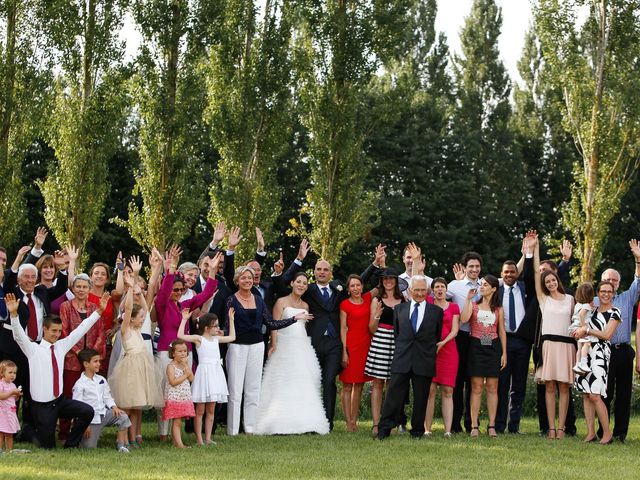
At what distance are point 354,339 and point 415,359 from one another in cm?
96

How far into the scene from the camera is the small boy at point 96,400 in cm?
863

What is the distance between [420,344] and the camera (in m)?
9.68

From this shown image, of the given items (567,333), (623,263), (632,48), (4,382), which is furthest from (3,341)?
(623,263)

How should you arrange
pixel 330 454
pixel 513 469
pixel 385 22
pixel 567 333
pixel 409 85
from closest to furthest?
pixel 513 469 < pixel 330 454 < pixel 567 333 < pixel 385 22 < pixel 409 85

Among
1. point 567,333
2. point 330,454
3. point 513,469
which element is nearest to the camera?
point 513,469

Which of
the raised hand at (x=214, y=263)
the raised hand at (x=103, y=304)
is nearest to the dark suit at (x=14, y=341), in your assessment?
the raised hand at (x=103, y=304)

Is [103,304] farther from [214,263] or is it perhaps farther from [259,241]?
[259,241]

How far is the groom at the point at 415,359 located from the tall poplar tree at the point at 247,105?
9158 millimetres

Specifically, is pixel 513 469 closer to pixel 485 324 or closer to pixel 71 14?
pixel 485 324

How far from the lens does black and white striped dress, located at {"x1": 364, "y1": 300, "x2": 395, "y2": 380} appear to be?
1020 centimetres

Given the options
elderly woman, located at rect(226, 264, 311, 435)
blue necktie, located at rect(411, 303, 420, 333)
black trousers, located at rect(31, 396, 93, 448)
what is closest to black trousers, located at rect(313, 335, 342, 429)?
elderly woman, located at rect(226, 264, 311, 435)

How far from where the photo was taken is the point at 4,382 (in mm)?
8375

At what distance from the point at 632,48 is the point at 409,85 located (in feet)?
15.7

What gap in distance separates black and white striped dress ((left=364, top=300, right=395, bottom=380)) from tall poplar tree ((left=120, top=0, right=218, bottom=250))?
8860 mm
